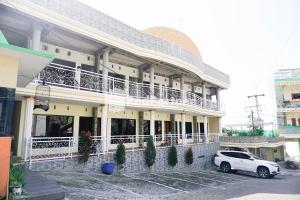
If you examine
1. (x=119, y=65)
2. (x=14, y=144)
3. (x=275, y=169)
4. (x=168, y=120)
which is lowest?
(x=275, y=169)

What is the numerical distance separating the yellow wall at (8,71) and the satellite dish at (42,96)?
4685 mm

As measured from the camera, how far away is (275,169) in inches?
699

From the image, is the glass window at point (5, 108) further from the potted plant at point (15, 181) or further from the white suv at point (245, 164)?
the white suv at point (245, 164)

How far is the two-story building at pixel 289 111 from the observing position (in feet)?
108

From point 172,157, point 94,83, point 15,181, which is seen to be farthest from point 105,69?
point 15,181

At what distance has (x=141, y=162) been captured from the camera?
14578 mm

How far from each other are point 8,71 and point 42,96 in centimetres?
521

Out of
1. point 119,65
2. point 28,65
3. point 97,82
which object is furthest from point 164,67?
point 28,65

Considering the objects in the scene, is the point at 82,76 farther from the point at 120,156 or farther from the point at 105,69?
the point at 120,156

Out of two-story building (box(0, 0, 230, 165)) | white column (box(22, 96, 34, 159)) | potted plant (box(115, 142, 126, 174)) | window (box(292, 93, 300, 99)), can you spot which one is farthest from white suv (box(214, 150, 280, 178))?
window (box(292, 93, 300, 99))

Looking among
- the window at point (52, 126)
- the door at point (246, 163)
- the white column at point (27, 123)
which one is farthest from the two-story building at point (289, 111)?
the white column at point (27, 123)

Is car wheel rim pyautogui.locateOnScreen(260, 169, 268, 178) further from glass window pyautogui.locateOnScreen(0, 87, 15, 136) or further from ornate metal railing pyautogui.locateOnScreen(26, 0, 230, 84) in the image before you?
glass window pyautogui.locateOnScreen(0, 87, 15, 136)

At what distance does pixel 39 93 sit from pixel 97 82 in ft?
12.9

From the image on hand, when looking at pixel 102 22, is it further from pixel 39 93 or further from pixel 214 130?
pixel 214 130
